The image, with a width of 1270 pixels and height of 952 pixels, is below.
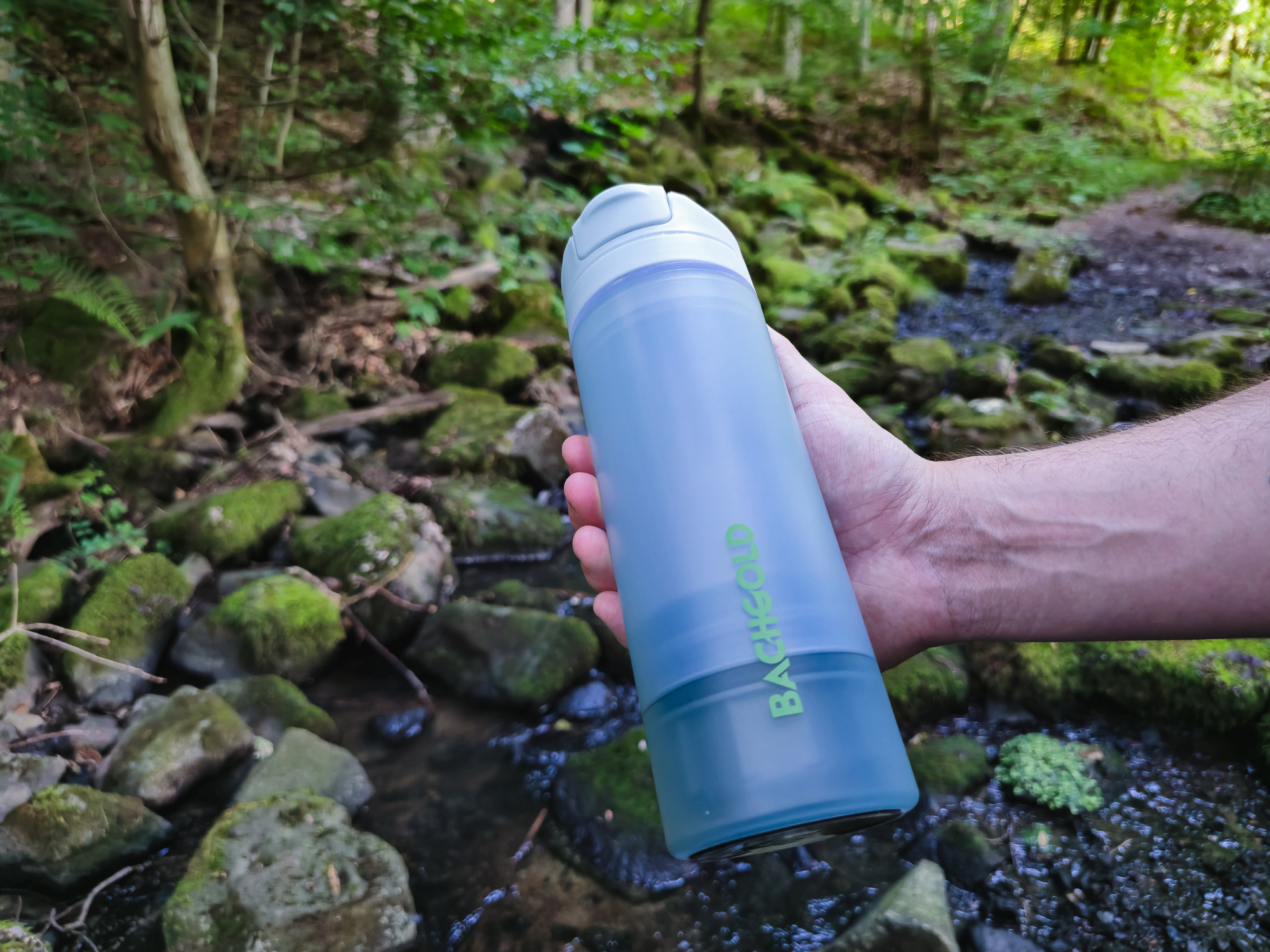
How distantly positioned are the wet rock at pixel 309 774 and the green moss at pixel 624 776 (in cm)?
80

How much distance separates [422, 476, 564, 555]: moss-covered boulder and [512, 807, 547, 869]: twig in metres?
1.73

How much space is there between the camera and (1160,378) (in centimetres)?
548

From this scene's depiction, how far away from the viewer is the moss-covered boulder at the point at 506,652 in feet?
10.7

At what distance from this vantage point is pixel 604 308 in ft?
4.88

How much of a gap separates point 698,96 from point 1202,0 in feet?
35.1

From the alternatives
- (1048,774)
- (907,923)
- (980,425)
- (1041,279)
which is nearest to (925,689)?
(1048,774)

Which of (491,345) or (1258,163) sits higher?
(1258,163)

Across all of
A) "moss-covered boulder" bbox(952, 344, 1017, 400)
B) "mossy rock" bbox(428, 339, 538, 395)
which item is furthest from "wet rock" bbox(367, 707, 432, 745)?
"moss-covered boulder" bbox(952, 344, 1017, 400)

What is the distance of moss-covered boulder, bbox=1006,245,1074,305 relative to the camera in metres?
8.00

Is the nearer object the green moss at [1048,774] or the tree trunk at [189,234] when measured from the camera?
the green moss at [1048,774]

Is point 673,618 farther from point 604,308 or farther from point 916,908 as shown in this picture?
point 916,908

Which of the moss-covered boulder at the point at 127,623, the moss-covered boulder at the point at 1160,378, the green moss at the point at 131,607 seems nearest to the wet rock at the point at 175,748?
the moss-covered boulder at the point at 127,623

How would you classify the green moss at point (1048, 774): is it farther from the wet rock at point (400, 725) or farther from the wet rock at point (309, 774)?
the wet rock at point (309, 774)

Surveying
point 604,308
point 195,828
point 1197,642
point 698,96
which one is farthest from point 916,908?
point 698,96
